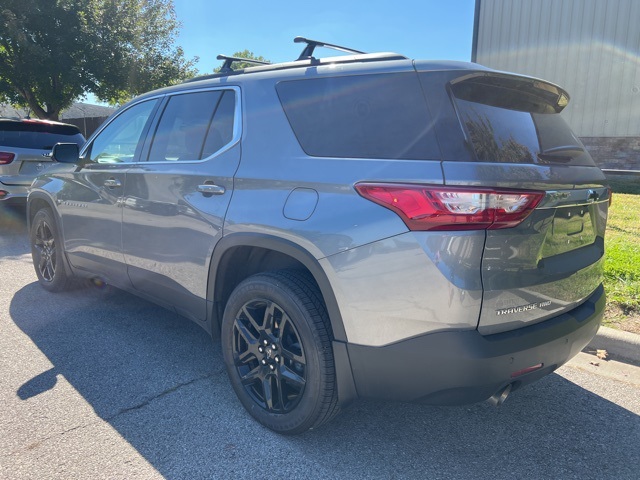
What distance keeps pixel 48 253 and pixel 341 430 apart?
3563 mm

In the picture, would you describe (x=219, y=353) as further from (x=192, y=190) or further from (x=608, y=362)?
(x=608, y=362)

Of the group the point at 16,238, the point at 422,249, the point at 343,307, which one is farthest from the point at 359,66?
the point at 16,238

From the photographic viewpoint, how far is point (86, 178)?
4113mm

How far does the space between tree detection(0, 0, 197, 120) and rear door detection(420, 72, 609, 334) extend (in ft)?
56.8

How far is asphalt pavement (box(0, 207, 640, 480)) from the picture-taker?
7.99 feet

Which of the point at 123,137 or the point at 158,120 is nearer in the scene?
the point at 158,120

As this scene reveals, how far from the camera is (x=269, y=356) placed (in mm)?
2691

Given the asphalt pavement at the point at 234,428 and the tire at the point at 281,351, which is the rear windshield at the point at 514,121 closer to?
the tire at the point at 281,351

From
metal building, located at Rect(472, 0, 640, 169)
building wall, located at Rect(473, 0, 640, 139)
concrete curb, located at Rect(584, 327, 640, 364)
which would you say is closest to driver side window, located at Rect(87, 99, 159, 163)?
concrete curb, located at Rect(584, 327, 640, 364)

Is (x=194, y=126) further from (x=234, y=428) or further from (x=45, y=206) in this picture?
(x=45, y=206)

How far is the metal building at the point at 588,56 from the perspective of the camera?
50.8 feet

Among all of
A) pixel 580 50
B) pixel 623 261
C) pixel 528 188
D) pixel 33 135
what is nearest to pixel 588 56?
pixel 580 50

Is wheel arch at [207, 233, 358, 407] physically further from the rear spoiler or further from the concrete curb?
the concrete curb

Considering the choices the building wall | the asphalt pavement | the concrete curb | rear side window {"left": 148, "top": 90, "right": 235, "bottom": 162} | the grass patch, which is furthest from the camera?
the building wall
